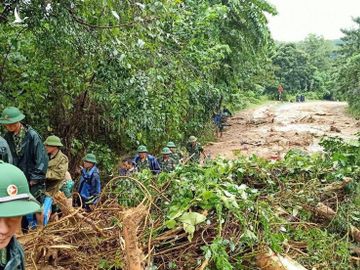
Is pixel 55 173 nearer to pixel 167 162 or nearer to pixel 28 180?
pixel 28 180

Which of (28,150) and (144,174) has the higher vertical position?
(28,150)

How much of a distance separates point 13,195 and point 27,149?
3.19 metres

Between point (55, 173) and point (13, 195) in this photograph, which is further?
point (55, 173)

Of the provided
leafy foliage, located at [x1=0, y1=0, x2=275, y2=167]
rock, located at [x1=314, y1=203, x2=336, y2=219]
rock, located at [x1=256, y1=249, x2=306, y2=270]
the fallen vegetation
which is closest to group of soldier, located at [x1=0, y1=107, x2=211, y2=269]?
the fallen vegetation

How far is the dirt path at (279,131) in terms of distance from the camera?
16594mm

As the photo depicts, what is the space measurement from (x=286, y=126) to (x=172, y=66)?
53.9 feet

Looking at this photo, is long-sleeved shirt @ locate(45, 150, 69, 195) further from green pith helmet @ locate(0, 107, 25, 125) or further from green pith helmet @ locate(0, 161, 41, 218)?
green pith helmet @ locate(0, 161, 41, 218)

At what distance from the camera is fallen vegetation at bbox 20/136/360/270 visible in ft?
13.5

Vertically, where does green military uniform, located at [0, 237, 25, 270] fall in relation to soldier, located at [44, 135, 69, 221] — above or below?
above

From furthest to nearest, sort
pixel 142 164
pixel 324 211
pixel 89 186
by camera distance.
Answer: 1. pixel 142 164
2. pixel 89 186
3. pixel 324 211

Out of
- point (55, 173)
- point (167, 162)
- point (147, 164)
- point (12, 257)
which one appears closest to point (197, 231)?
point (55, 173)

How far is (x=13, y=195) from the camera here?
181cm

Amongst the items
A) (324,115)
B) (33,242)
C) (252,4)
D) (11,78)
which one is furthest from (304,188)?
(324,115)

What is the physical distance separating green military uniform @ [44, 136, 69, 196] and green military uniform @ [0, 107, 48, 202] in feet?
2.07
